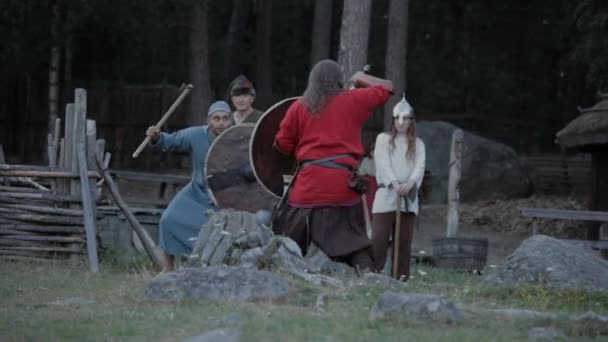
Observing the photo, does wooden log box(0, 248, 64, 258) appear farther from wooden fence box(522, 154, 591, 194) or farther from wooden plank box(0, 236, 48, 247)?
wooden fence box(522, 154, 591, 194)

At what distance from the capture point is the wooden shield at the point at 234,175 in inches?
386

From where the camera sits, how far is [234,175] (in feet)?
32.4

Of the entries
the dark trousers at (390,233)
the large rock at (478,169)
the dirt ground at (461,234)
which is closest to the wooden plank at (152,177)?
the dirt ground at (461,234)

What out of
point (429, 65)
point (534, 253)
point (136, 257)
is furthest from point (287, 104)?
point (429, 65)

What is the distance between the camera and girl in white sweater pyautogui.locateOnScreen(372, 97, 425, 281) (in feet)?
31.2

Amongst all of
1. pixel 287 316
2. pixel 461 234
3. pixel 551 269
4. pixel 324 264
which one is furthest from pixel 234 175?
pixel 461 234

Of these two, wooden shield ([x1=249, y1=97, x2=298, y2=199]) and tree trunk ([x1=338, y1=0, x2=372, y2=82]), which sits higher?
tree trunk ([x1=338, y1=0, x2=372, y2=82])

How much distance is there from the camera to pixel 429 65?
33.0 m

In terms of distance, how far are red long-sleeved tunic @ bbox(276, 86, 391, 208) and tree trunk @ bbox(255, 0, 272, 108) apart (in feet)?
65.8

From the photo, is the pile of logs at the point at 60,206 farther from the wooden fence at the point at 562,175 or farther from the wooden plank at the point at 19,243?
the wooden fence at the point at 562,175

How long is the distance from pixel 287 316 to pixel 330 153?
6.70 feet

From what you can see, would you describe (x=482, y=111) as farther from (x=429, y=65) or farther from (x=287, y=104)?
(x=287, y=104)

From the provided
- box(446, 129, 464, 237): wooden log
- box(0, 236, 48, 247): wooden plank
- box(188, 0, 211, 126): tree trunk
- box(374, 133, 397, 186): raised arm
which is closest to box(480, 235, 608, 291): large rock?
box(374, 133, 397, 186): raised arm

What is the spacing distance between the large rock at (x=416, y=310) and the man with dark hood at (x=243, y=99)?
3670mm
